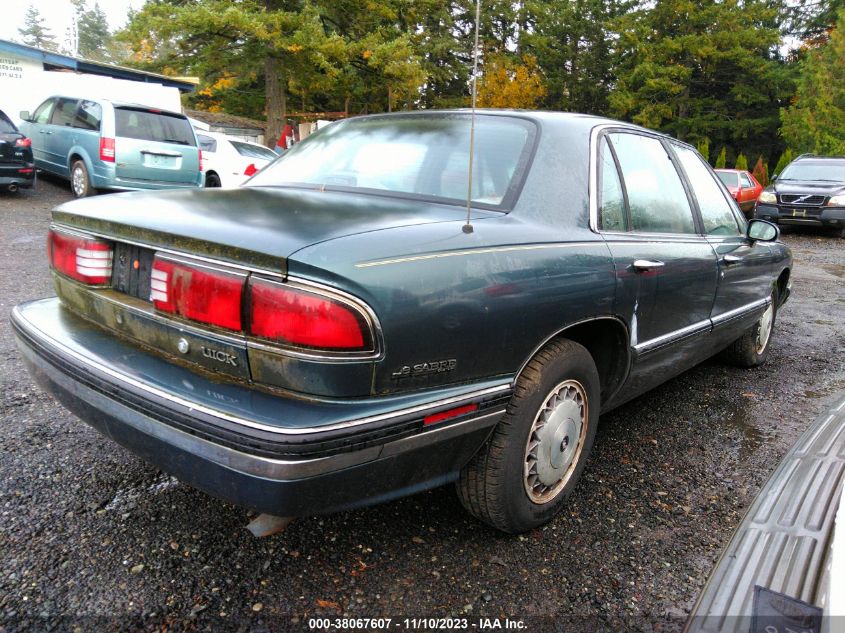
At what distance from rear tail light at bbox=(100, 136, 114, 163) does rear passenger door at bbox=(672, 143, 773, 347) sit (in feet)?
28.6

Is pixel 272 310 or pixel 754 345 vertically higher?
pixel 272 310

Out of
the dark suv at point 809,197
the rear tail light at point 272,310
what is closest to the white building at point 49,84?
the dark suv at point 809,197

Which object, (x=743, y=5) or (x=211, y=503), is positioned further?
(x=743, y=5)

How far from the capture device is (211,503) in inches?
95.4

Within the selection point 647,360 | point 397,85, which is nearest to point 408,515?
point 647,360

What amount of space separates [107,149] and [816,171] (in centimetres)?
1378

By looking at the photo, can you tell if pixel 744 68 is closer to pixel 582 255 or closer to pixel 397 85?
pixel 397 85

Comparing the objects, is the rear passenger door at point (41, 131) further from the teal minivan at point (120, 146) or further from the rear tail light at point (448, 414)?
the rear tail light at point (448, 414)

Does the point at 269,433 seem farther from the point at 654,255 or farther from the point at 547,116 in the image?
the point at 654,255

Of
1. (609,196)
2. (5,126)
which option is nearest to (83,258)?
(609,196)

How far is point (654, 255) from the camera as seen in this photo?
2.72 meters

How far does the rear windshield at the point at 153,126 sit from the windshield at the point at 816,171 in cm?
1215

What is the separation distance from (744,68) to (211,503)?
35.7 m

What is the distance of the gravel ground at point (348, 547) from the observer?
191 centimetres
